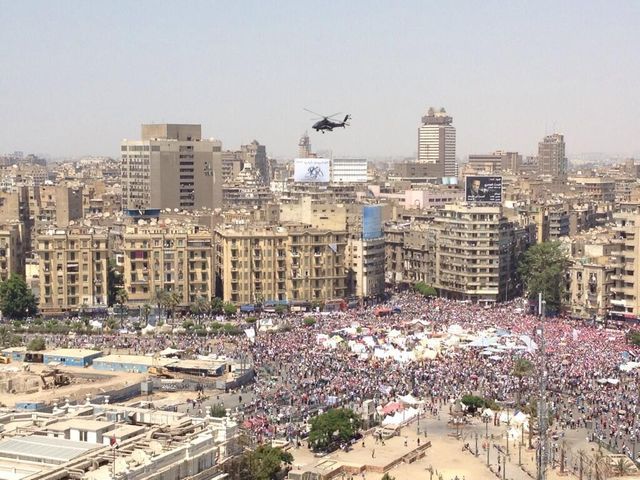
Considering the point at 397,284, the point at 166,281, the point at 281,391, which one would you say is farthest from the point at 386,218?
the point at 281,391

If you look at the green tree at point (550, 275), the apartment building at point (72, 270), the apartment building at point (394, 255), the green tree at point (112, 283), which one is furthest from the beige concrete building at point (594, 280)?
the apartment building at point (72, 270)

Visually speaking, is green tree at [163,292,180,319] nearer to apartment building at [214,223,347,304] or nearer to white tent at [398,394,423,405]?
apartment building at [214,223,347,304]

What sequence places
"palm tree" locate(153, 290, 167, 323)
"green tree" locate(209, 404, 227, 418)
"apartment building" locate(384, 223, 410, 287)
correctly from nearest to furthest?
"green tree" locate(209, 404, 227, 418) → "palm tree" locate(153, 290, 167, 323) → "apartment building" locate(384, 223, 410, 287)

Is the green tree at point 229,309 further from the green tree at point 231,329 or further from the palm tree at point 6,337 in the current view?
the palm tree at point 6,337

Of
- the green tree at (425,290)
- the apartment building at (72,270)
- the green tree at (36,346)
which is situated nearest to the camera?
the green tree at (36,346)

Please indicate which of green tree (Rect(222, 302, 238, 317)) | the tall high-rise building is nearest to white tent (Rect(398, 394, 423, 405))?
green tree (Rect(222, 302, 238, 317))

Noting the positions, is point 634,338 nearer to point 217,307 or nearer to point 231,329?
point 231,329

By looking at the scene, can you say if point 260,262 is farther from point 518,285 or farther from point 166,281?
point 518,285
